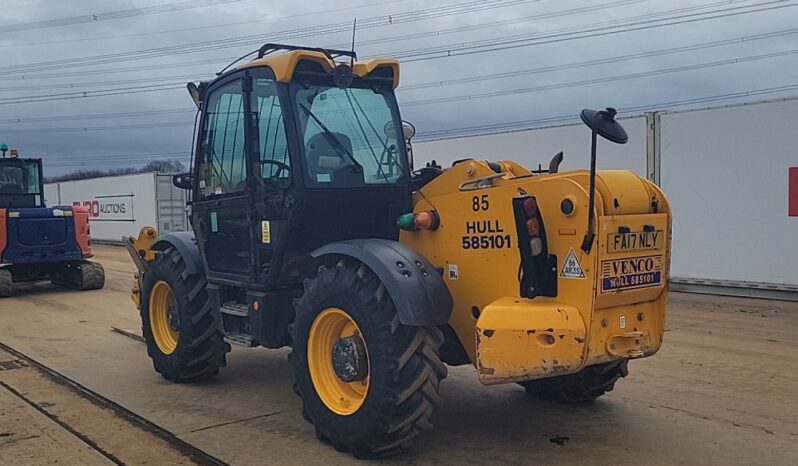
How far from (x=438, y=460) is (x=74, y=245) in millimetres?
12057

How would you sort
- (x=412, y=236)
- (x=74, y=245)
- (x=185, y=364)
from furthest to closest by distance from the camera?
(x=74, y=245), (x=185, y=364), (x=412, y=236)

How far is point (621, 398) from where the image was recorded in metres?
6.13

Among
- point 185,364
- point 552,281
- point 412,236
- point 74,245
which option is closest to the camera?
point 552,281

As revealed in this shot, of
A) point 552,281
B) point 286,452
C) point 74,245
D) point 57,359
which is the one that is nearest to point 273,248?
point 286,452

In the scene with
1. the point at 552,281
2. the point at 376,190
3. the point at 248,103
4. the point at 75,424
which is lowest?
the point at 75,424

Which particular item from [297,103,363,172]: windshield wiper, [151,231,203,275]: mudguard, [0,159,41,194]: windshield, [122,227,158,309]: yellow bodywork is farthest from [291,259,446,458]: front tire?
[0,159,41,194]: windshield

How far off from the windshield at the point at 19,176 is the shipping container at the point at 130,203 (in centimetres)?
1229

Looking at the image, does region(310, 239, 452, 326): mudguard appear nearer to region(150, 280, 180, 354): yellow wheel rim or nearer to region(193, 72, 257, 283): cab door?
region(193, 72, 257, 283): cab door

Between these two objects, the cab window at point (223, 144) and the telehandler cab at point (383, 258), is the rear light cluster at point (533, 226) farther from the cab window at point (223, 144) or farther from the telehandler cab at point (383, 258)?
the cab window at point (223, 144)

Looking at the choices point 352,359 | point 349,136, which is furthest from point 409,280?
point 349,136

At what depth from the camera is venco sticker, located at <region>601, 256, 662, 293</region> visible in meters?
4.28

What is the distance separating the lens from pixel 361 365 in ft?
15.8

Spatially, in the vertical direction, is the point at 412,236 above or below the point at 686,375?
above

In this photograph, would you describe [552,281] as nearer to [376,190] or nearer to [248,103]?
[376,190]
